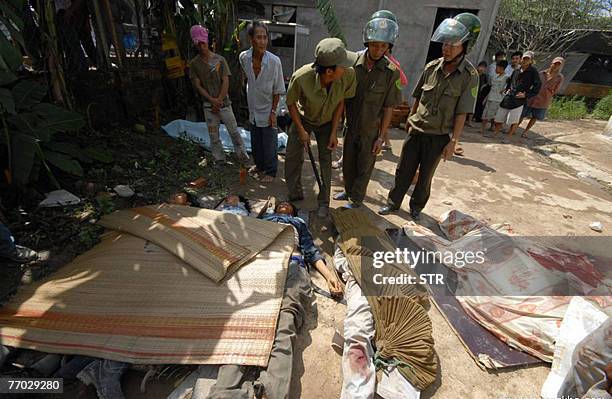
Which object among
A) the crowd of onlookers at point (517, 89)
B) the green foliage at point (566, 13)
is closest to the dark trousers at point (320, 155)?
the crowd of onlookers at point (517, 89)

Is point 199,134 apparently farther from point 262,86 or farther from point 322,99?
point 322,99

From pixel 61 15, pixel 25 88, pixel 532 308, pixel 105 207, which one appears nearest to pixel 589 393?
pixel 532 308

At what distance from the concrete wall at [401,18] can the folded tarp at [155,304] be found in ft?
20.9

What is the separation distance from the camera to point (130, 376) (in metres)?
1.74

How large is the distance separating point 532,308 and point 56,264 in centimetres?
370

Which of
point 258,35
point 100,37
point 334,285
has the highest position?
point 258,35

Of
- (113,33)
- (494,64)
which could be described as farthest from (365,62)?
(494,64)

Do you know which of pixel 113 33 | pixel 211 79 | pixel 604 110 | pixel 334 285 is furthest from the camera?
pixel 604 110

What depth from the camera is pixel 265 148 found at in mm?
3959

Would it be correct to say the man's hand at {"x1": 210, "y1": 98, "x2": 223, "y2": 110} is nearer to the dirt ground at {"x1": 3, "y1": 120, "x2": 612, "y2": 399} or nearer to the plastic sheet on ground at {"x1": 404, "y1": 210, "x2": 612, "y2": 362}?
the dirt ground at {"x1": 3, "y1": 120, "x2": 612, "y2": 399}

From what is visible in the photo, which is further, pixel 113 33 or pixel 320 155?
pixel 113 33

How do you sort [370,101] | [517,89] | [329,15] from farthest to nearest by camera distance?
[517,89], [329,15], [370,101]

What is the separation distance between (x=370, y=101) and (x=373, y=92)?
0.29 feet

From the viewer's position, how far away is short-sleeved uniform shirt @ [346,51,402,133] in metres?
2.85
